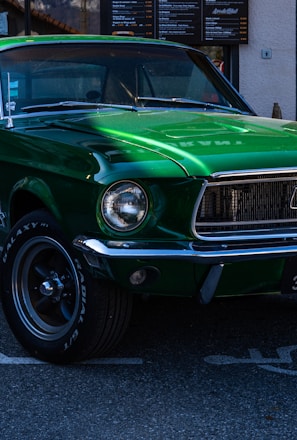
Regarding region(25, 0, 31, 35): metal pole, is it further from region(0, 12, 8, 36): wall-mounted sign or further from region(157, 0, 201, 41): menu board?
region(157, 0, 201, 41): menu board

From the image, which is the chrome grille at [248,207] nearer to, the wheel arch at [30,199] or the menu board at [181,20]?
the wheel arch at [30,199]

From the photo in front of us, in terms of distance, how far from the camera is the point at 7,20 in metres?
13.7

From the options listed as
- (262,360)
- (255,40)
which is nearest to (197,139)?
(262,360)

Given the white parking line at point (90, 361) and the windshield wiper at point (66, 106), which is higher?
the windshield wiper at point (66, 106)

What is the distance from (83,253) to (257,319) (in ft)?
5.02

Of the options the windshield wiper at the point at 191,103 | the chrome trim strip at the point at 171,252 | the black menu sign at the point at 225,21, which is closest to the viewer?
the chrome trim strip at the point at 171,252

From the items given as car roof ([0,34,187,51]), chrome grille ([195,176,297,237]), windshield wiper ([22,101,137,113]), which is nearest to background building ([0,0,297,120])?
car roof ([0,34,187,51])

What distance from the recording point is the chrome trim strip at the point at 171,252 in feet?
12.2

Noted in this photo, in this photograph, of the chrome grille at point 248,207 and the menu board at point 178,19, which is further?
the menu board at point 178,19

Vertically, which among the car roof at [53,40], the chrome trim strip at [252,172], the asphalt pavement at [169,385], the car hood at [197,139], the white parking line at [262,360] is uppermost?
the car roof at [53,40]

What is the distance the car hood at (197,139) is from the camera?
12.6 feet

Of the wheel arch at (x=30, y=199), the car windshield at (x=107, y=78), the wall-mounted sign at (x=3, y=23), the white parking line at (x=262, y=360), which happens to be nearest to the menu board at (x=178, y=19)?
the wall-mounted sign at (x=3, y=23)

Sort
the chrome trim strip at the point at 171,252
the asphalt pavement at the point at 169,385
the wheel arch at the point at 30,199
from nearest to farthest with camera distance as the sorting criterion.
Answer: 1. the asphalt pavement at the point at 169,385
2. the chrome trim strip at the point at 171,252
3. the wheel arch at the point at 30,199

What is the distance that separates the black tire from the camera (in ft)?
13.1
